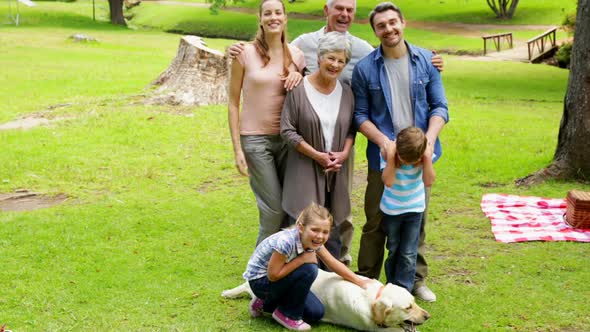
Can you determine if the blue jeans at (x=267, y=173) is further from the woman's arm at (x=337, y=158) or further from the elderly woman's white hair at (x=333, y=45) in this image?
the elderly woman's white hair at (x=333, y=45)

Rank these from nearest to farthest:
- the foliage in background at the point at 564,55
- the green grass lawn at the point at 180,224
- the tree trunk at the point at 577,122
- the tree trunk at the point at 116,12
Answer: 1. the green grass lawn at the point at 180,224
2. the tree trunk at the point at 577,122
3. the foliage in background at the point at 564,55
4. the tree trunk at the point at 116,12

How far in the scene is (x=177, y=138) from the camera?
11.0 metres

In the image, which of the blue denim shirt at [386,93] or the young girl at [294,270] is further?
the blue denim shirt at [386,93]

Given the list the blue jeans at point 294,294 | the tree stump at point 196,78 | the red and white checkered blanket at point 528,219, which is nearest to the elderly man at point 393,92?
the blue jeans at point 294,294

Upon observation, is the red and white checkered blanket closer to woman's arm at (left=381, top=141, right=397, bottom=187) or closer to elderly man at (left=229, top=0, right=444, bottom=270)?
elderly man at (left=229, top=0, right=444, bottom=270)

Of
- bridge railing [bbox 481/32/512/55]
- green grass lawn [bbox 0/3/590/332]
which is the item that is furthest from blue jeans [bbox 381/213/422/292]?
bridge railing [bbox 481/32/512/55]

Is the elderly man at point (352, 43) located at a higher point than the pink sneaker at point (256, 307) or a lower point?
higher

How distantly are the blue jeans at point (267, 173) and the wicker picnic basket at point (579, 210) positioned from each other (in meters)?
2.94

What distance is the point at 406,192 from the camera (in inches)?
199

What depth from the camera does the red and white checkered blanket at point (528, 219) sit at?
691 cm

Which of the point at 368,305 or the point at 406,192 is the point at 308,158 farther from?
the point at 368,305

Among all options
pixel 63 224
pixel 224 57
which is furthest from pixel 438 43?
pixel 63 224

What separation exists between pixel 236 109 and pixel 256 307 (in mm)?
1386

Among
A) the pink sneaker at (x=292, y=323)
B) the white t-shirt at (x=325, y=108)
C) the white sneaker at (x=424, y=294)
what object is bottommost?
the white sneaker at (x=424, y=294)
